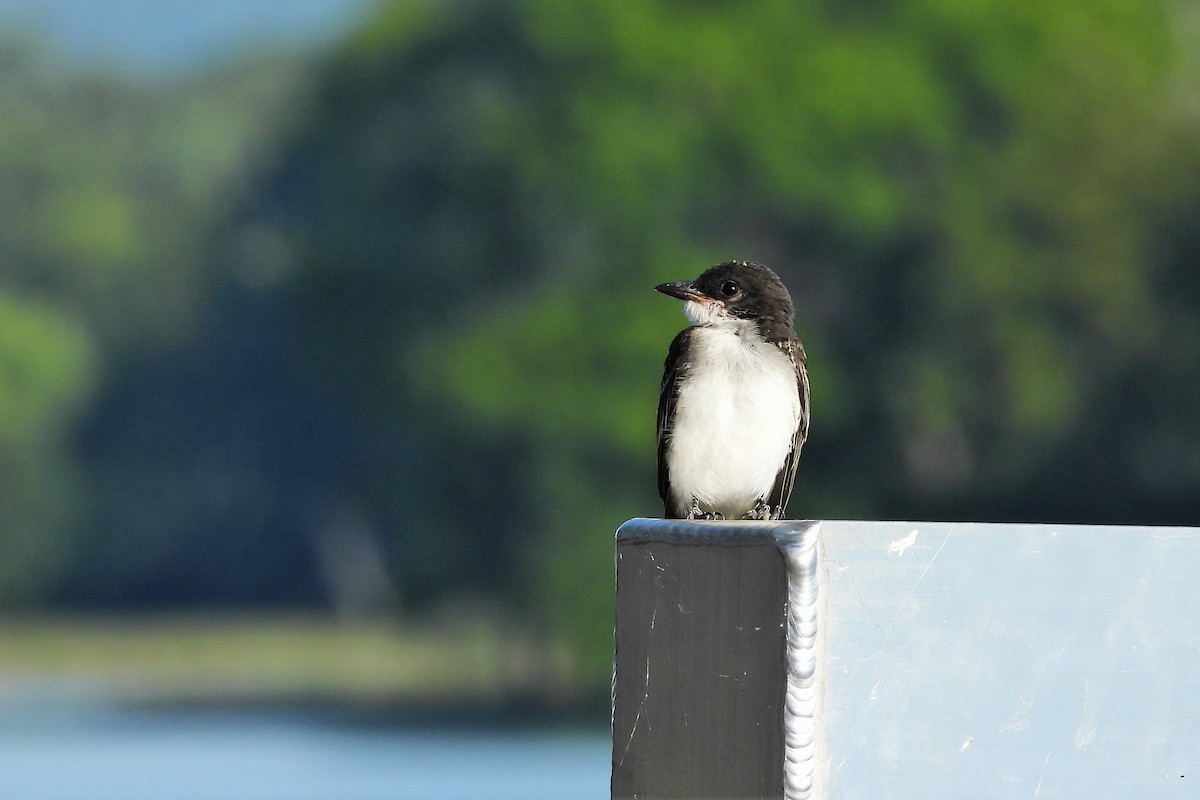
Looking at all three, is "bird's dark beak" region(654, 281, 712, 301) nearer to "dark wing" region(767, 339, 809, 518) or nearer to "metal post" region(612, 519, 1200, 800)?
"dark wing" region(767, 339, 809, 518)

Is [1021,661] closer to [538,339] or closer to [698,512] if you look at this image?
[698,512]

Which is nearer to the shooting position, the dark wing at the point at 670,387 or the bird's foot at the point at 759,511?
the dark wing at the point at 670,387

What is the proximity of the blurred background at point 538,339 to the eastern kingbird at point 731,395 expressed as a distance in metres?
22.5

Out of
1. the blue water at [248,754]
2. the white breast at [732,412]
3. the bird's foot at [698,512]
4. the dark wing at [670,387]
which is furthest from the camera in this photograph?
the blue water at [248,754]

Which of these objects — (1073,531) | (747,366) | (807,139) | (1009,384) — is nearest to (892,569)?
(1073,531)

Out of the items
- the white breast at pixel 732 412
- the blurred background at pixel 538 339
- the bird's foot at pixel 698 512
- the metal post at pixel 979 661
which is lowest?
the metal post at pixel 979 661

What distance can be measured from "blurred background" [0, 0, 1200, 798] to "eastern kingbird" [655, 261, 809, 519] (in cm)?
2251

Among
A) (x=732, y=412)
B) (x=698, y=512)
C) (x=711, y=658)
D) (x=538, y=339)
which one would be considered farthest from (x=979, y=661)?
(x=538, y=339)

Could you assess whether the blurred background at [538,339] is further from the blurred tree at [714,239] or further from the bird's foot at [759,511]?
the bird's foot at [759,511]

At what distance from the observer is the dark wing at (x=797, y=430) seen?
5895 mm

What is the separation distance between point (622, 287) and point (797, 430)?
27129 mm

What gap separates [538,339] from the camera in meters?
32.7

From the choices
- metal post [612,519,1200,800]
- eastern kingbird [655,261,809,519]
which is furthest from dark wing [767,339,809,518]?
metal post [612,519,1200,800]

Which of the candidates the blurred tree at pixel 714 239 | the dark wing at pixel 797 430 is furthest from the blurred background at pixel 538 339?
the dark wing at pixel 797 430
